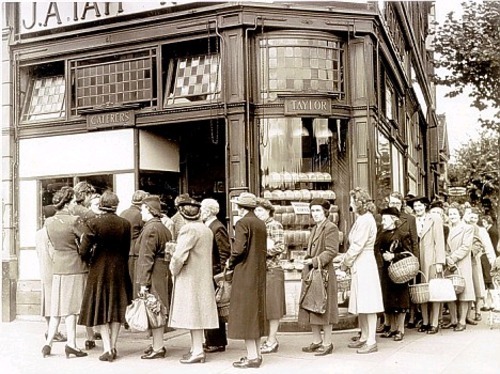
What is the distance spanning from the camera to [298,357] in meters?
6.84

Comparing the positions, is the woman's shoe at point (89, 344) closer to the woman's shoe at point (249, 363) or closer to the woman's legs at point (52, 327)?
the woman's legs at point (52, 327)

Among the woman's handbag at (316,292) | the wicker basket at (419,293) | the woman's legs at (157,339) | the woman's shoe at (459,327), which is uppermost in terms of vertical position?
the woman's handbag at (316,292)

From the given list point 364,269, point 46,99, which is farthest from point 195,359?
point 46,99

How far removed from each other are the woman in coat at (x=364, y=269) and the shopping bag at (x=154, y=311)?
2.16 meters

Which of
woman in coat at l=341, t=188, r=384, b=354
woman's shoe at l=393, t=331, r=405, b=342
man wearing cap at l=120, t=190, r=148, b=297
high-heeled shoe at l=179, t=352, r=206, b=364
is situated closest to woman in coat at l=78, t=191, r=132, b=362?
high-heeled shoe at l=179, t=352, r=206, b=364

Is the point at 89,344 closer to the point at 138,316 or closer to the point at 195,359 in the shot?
the point at 138,316

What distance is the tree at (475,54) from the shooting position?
23.9ft

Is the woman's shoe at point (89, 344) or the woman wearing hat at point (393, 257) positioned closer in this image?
the woman's shoe at point (89, 344)

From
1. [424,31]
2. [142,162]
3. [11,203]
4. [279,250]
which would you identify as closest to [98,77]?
[142,162]

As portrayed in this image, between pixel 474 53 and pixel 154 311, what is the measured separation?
16.9ft

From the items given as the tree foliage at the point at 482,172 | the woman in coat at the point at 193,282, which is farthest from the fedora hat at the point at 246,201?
the tree foliage at the point at 482,172

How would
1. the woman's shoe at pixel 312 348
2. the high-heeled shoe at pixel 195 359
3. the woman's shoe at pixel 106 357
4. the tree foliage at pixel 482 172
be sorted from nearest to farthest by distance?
the high-heeled shoe at pixel 195 359, the woman's shoe at pixel 106 357, the woman's shoe at pixel 312 348, the tree foliage at pixel 482 172

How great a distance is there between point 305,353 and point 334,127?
13.1 feet

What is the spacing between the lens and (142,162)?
10242 millimetres
